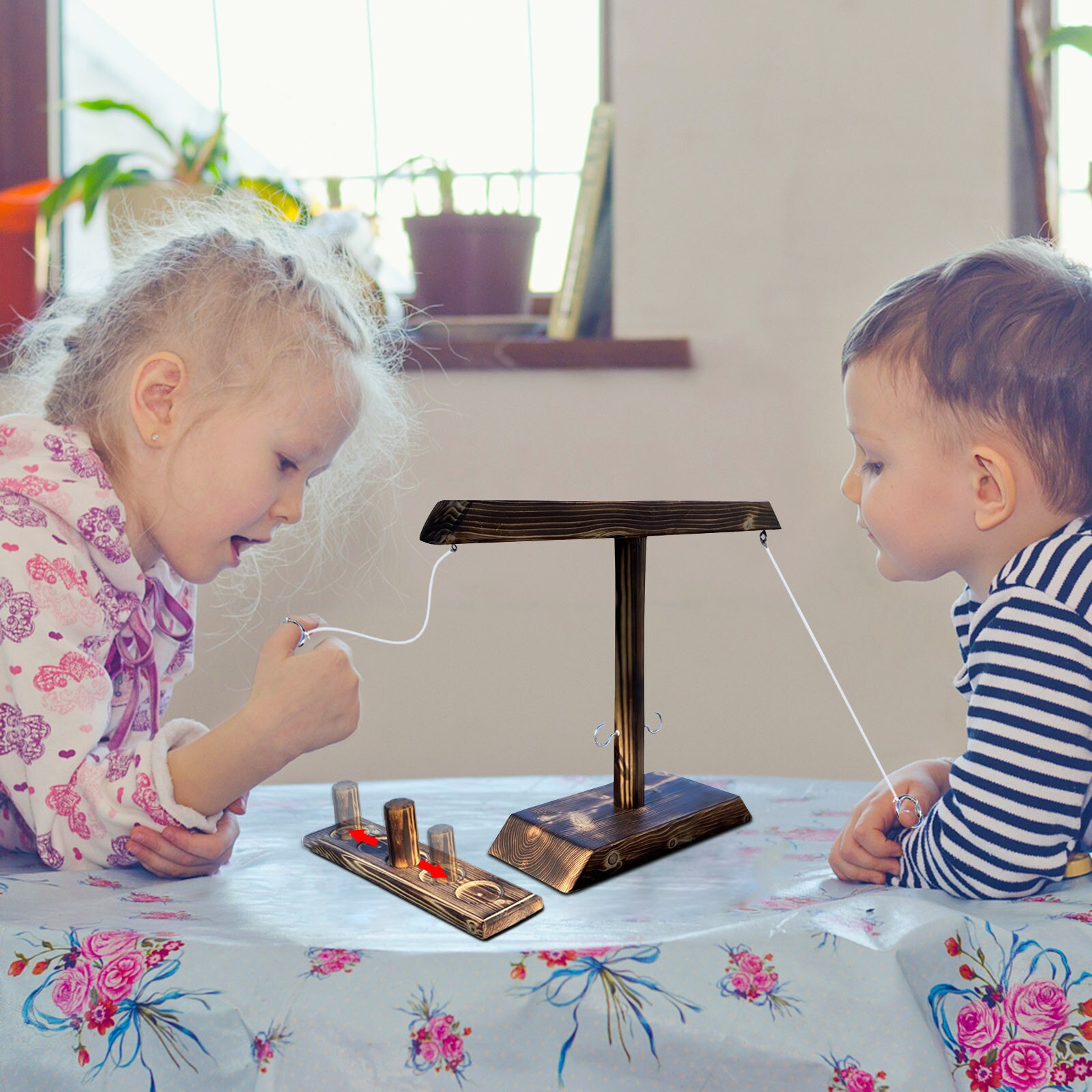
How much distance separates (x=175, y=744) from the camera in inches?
31.3

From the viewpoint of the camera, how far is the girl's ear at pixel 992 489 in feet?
2.29

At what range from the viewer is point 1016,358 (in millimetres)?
702

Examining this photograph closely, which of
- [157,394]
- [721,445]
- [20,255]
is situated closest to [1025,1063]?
[157,394]

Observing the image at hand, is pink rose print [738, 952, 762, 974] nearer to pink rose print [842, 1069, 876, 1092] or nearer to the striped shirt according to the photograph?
pink rose print [842, 1069, 876, 1092]

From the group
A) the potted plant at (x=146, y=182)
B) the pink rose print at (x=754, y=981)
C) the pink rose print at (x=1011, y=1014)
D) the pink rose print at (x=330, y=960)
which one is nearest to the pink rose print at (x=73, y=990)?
the pink rose print at (x=330, y=960)

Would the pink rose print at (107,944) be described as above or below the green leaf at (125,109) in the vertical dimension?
below

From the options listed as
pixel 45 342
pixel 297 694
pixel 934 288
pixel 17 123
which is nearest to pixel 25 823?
pixel 297 694

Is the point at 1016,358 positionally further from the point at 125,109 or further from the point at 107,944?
the point at 125,109

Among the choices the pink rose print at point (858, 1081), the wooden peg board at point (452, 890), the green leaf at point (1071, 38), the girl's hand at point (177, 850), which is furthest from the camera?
the green leaf at point (1071, 38)

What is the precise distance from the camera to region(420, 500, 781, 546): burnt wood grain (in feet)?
2.13

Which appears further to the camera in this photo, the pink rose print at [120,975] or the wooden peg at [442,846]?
the wooden peg at [442,846]

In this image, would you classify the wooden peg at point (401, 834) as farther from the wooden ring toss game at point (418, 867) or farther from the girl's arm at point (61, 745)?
the girl's arm at point (61, 745)

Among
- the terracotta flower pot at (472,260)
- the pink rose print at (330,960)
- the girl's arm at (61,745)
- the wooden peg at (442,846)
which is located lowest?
the wooden peg at (442,846)

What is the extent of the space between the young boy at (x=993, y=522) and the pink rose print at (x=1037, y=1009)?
0.10m
